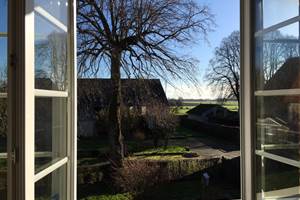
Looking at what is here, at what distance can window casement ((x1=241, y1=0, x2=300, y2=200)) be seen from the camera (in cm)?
141

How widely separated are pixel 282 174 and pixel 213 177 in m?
5.91

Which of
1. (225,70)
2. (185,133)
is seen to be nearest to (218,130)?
(185,133)

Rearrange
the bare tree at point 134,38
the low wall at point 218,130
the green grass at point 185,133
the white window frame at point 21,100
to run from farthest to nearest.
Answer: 1. the low wall at point 218,130
2. the green grass at point 185,133
3. the bare tree at point 134,38
4. the white window frame at point 21,100

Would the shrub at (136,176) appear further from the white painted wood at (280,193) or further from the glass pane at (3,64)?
the glass pane at (3,64)

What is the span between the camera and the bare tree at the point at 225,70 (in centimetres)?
673

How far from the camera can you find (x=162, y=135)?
23.2 ft

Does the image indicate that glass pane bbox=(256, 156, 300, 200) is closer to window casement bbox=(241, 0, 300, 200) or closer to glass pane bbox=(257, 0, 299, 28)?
window casement bbox=(241, 0, 300, 200)

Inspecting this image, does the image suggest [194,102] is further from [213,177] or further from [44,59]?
[44,59]

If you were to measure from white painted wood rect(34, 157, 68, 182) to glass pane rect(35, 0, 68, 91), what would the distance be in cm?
36

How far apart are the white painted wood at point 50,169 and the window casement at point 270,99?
3.17 ft

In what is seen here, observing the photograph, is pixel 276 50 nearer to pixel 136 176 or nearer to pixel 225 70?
pixel 225 70

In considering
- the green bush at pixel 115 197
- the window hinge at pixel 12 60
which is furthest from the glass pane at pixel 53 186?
the green bush at pixel 115 197

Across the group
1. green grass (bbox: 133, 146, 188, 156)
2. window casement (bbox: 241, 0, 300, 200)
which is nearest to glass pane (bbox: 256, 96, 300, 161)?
window casement (bbox: 241, 0, 300, 200)

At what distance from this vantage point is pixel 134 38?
20.4 feet
